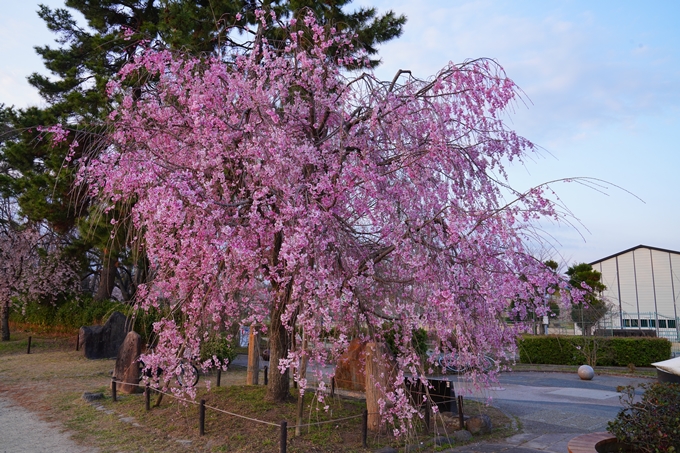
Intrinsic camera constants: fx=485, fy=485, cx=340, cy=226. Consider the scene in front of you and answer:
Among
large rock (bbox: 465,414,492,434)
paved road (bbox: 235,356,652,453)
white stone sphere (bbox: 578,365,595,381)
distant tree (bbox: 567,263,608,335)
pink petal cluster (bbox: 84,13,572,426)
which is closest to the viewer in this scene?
pink petal cluster (bbox: 84,13,572,426)

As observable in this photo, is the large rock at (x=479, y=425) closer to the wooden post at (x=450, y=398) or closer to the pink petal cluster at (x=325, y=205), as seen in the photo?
the wooden post at (x=450, y=398)

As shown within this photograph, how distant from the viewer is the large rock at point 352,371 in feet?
35.5

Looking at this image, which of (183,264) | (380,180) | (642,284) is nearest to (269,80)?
(380,180)

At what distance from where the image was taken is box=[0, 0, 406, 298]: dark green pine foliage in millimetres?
11266

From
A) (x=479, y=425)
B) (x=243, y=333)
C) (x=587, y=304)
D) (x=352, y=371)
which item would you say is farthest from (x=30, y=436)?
(x=587, y=304)

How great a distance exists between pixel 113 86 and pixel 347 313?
549 cm

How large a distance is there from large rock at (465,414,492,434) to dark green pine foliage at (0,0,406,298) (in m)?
7.63

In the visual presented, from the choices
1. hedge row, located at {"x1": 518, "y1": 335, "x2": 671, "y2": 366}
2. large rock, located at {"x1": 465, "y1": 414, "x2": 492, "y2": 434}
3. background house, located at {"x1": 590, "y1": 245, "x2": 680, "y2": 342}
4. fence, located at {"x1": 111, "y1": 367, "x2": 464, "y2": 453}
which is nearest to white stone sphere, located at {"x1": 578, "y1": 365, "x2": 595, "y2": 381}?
hedge row, located at {"x1": 518, "y1": 335, "x2": 671, "y2": 366}

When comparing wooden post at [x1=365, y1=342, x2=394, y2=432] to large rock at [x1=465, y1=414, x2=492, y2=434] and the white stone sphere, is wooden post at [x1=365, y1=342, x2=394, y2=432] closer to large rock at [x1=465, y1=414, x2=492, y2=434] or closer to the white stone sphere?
large rock at [x1=465, y1=414, x2=492, y2=434]

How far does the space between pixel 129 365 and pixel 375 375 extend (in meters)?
6.00

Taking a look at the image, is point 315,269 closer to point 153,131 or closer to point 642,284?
point 153,131

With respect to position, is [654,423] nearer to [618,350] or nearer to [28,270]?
[618,350]

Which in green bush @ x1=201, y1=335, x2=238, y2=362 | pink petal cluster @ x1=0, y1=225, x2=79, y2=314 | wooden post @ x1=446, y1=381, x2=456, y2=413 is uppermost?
pink petal cluster @ x1=0, y1=225, x2=79, y2=314

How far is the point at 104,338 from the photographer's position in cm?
1609
